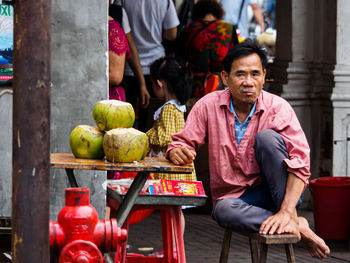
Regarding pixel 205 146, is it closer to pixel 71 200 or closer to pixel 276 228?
pixel 276 228

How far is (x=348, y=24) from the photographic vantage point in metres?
7.57

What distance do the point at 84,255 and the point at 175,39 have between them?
4.68 meters

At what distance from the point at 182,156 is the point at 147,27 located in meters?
3.67

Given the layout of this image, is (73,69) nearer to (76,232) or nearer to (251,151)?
(251,151)

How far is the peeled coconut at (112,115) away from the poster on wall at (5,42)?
1218 millimetres

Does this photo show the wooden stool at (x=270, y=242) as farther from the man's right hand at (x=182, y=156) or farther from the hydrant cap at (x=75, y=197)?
the hydrant cap at (x=75, y=197)

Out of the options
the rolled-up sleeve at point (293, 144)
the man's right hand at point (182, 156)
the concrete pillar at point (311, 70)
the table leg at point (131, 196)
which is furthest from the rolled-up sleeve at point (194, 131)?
the concrete pillar at point (311, 70)

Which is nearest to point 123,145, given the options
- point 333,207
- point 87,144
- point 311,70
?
point 87,144

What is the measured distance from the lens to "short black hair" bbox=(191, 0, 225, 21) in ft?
25.8

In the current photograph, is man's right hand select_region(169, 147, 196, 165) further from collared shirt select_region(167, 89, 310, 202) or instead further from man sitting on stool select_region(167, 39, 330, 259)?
collared shirt select_region(167, 89, 310, 202)

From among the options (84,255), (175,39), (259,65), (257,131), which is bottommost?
(84,255)

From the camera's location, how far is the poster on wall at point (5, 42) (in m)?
5.01

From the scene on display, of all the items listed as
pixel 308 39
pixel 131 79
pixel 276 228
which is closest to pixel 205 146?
pixel 131 79

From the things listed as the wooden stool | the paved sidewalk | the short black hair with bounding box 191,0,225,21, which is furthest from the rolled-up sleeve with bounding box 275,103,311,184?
the short black hair with bounding box 191,0,225,21
